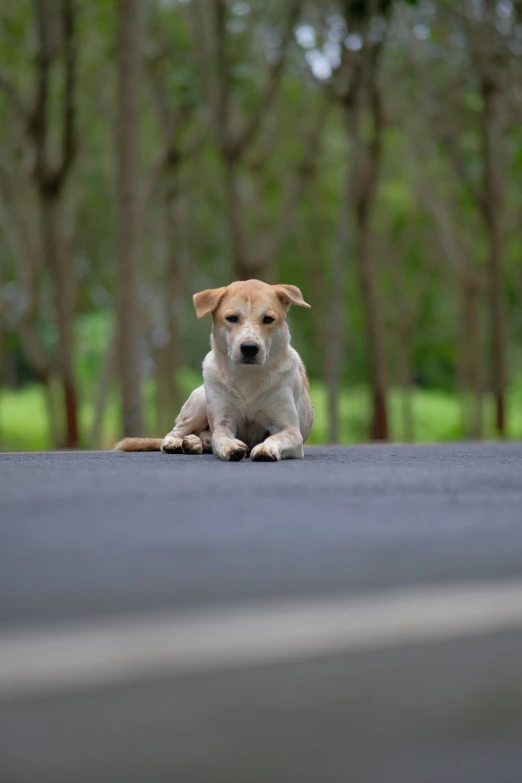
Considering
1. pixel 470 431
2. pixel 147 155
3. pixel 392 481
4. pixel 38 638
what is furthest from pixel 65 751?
pixel 147 155

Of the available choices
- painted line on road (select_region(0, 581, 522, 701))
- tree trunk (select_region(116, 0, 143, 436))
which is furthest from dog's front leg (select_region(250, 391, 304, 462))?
tree trunk (select_region(116, 0, 143, 436))

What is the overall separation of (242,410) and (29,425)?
2692cm

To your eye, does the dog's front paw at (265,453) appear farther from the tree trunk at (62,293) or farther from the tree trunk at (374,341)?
the tree trunk at (374,341)

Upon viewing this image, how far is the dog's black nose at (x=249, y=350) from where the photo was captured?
4848 mm

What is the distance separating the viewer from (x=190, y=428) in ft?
19.1

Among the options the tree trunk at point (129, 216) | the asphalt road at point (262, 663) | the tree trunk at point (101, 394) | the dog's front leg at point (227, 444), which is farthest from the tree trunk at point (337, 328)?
the asphalt road at point (262, 663)

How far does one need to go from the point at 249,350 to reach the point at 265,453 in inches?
18.8

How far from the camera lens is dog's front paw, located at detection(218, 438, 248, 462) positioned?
4844 mm

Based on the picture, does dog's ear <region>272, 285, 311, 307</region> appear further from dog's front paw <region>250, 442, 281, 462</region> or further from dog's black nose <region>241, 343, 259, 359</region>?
dog's front paw <region>250, 442, 281, 462</region>

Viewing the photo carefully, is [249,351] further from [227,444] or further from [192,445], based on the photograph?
[192,445]

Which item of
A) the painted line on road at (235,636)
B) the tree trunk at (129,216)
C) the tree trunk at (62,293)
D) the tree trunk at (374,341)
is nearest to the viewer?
the painted line on road at (235,636)

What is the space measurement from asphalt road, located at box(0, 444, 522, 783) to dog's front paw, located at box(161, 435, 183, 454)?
134 inches

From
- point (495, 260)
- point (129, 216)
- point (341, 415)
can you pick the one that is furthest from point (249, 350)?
point (341, 415)

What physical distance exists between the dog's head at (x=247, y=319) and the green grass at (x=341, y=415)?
19.9 metres
